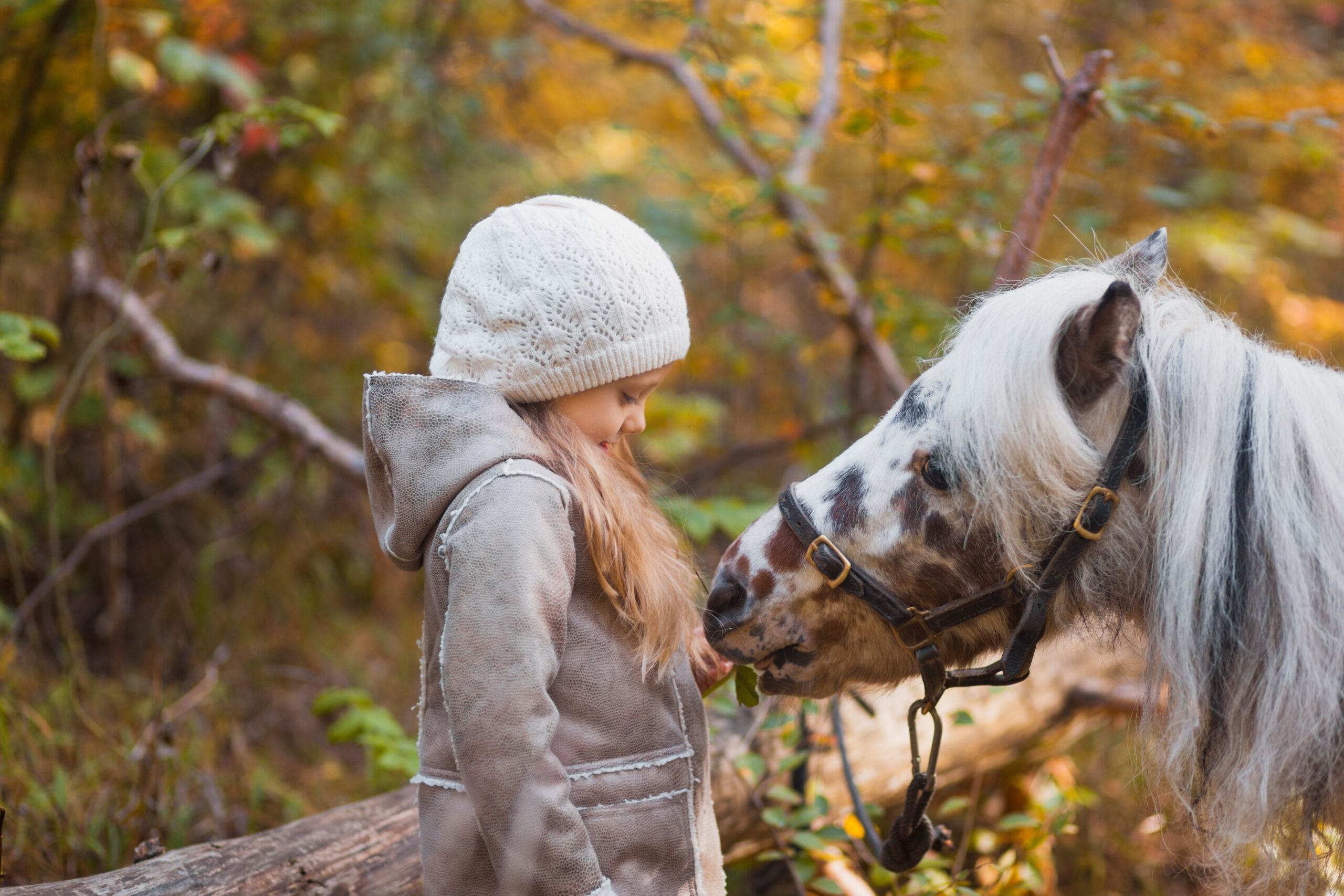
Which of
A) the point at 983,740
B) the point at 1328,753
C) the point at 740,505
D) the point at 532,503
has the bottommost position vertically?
the point at 983,740

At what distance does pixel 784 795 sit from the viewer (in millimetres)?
2076

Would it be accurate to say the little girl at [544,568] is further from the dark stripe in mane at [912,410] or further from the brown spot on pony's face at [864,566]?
the dark stripe in mane at [912,410]

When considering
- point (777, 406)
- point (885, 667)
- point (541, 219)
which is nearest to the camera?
point (541, 219)

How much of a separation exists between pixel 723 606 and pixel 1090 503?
628 mm

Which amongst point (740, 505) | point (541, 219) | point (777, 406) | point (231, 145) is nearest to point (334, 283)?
point (231, 145)

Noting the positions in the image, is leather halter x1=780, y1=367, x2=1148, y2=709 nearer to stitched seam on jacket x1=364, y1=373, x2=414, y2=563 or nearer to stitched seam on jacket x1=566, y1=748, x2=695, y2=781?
stitched seam on jacket x1=566, y1=748, x2=695, y2=781

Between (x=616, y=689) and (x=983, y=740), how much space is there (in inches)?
68.2

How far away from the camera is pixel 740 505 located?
9.06 feet

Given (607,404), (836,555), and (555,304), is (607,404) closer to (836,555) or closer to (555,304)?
(555,304)

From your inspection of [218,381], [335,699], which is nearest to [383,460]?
[335,699]

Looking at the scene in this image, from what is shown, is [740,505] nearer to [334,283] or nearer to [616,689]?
[616,689]

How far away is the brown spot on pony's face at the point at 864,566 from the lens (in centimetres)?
147

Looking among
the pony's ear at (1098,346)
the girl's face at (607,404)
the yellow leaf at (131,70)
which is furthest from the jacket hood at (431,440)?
the yellow leaf at (131,70)

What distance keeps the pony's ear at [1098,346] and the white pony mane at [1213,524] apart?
0.08ft
